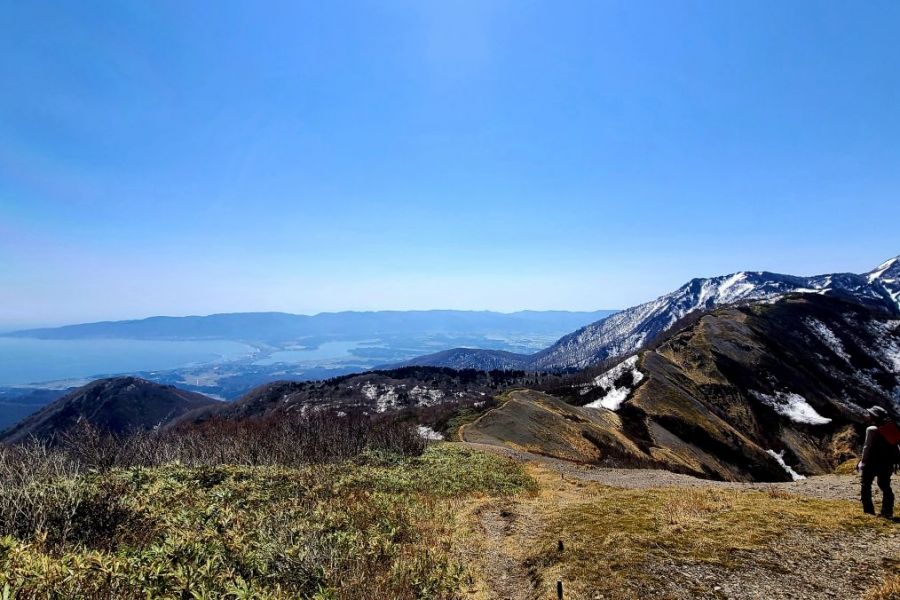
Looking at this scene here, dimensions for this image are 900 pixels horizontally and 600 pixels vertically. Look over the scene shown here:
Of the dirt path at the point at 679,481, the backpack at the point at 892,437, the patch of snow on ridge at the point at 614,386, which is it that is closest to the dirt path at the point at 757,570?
the backpack at the point at 892,437

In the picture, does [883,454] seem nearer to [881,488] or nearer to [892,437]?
[892,437]

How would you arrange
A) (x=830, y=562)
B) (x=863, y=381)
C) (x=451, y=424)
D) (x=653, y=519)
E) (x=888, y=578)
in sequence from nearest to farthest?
(x=888, y=578) < (x=830, y=562) < (x=653, y=519) < (x=451, y=424) < (x=863, y=381)

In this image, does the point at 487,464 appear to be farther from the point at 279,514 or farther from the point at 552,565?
the point at 279,514

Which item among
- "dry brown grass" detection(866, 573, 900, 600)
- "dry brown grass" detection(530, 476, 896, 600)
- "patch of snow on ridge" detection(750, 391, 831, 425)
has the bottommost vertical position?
"patch of snow on ridge" detection(750, 391, 831, 425)

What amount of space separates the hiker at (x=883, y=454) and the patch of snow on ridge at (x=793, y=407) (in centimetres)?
12703

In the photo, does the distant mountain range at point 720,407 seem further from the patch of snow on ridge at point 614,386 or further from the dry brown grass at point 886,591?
the dry brown grass at point 886,591

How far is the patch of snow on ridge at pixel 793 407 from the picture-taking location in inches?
4461

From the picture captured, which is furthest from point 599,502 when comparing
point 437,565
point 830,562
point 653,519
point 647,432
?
point 647,432

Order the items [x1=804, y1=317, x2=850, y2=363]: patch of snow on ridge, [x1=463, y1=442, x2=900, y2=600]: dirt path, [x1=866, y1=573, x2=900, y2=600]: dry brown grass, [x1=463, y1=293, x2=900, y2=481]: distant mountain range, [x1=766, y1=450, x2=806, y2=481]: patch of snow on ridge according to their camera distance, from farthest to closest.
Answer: [x1=804, y1=317, x2=850, y2=363]: patch of snow on ridge → [x1=766, y1=450, x2=806, y2=481]: patch of snow on ridge → [x1=463, y1=293, x2=900, y2=481]: distant mountain range → [x1=463, y1=442, x2=900, y2=600]: dirt path → [x1=866, y1=573, x2=900, y2=600]: dry brown grass

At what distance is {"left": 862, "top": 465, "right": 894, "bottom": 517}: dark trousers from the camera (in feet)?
45.0

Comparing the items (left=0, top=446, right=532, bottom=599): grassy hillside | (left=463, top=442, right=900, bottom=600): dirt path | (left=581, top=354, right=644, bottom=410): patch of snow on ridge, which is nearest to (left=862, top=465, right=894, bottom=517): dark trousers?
(left=463, top=442, right=900, bottom=600): dirt path

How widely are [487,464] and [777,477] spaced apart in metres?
80.1

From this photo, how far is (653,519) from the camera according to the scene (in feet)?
53.1

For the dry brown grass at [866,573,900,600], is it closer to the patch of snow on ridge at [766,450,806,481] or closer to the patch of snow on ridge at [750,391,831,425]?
the patch of snow on ridge at [766,450,806,481]
